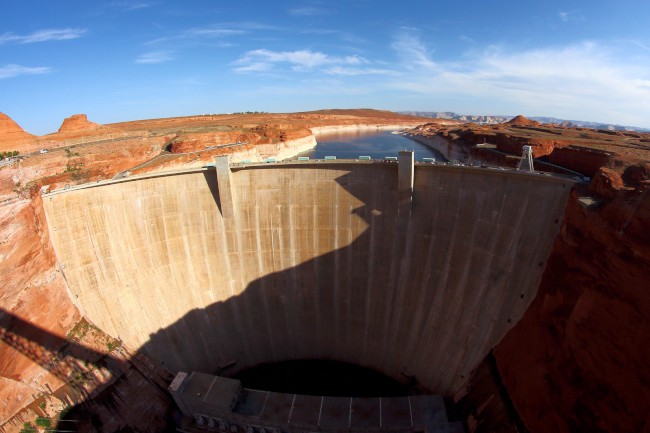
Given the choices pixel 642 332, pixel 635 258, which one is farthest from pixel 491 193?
pixel 642 332

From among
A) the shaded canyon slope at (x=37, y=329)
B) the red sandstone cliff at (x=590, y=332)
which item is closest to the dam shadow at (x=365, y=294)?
the shaded canyon slope at (x=37, y=329)

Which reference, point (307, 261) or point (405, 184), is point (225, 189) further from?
point (405, 184)

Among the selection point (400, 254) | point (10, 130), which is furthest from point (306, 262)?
point (10, 130)

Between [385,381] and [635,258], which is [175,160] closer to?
[385,381]

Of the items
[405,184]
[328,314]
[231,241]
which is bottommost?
[328,314]

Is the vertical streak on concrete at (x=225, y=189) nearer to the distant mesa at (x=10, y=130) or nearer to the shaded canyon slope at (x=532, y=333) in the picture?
the shaded canyon slope at (x=532, y=333)

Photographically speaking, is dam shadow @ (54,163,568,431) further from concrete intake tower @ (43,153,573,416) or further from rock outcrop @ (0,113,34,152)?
rock outcrop @ (0,113,34,152)

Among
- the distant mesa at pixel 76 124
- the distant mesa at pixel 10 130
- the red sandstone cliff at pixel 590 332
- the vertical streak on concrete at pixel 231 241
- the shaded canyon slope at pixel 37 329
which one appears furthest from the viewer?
the distant mesa at pixel 76 124
